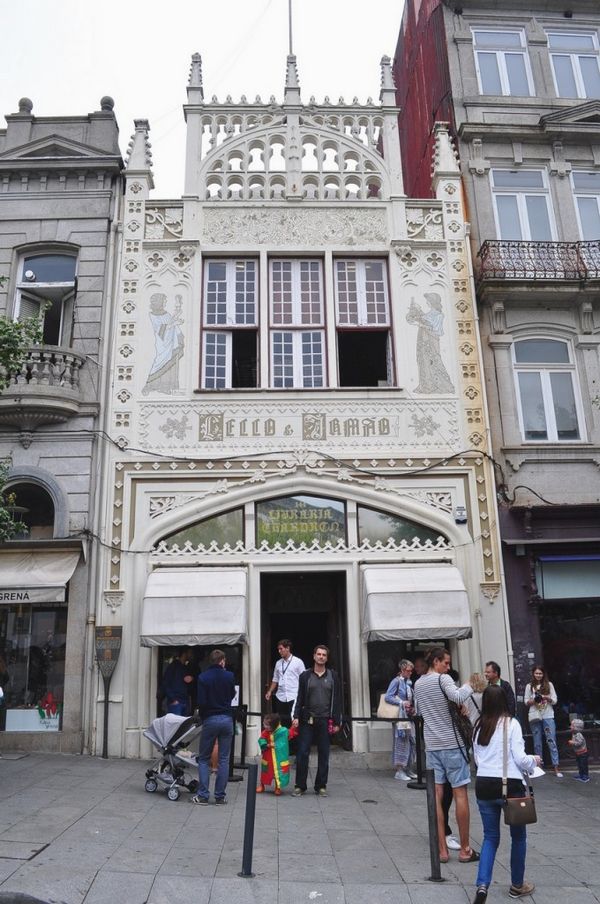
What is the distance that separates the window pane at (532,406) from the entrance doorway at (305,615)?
493cm

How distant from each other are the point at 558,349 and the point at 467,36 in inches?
334

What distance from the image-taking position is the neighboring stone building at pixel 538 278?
13.8 meters

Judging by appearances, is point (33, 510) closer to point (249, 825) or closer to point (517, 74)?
point (249, 825)

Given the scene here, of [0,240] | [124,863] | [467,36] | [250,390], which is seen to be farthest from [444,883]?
[467,36]

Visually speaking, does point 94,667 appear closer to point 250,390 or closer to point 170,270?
point 250,390

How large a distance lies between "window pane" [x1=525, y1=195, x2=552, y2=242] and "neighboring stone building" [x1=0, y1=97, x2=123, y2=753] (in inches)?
364

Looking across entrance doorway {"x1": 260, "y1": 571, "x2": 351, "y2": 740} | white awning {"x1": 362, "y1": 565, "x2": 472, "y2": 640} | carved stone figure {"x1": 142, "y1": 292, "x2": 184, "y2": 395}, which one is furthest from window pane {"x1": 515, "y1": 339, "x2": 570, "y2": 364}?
carved stone figure {"x1": 142, "y1": 292, "x2": 184, "y2": 395}

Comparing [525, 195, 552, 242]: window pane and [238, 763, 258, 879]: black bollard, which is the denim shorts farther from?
[525, 195, 552, 242]: window pane

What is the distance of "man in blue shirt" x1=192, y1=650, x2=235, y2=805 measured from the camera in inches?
359

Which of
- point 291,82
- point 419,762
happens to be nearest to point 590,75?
point 291,82

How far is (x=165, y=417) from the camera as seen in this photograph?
14.4 m

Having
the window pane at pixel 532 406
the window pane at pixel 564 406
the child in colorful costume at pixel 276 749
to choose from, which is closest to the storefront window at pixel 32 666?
the child in colorful costume at pixel 276 749

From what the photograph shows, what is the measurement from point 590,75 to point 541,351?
7.82 metres

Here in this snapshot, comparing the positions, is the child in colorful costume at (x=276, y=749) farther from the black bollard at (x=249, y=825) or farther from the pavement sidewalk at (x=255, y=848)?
the black bollard at (x=249, y=825)
